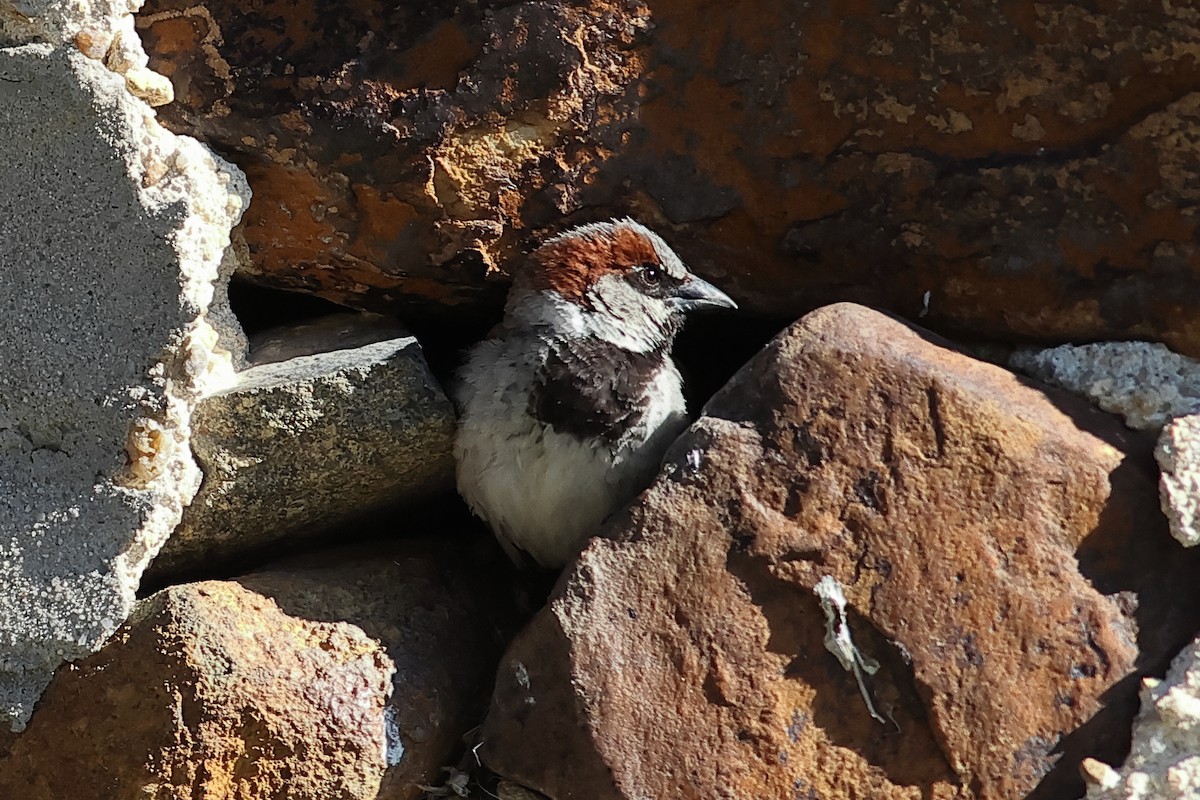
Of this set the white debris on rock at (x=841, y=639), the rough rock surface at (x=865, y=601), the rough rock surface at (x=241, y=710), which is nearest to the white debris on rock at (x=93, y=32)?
the rough rock surface at (x=241, y=710)

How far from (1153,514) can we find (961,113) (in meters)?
0.75

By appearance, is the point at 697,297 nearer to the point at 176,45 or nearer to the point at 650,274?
the point at 650,274

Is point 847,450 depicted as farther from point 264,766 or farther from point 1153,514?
point 264,766

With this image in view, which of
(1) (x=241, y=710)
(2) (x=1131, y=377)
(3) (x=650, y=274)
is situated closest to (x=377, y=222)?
(3) (x=650, y=274)

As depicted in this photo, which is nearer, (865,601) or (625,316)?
(865,601)

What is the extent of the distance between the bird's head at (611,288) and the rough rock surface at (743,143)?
67mm

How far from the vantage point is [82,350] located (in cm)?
208

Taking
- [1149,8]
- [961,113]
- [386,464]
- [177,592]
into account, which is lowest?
[177,592]

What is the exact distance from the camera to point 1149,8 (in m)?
2.00

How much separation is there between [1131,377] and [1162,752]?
0.66m

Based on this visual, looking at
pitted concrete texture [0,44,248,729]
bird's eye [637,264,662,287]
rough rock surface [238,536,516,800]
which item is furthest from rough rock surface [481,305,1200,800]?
pitted concrete texture [0,44,248,729]

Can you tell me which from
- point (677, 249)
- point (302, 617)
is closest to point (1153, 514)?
point (677, 249)

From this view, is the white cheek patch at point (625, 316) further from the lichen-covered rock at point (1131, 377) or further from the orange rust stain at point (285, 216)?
the lichen-covered rock at point (1131, 377)

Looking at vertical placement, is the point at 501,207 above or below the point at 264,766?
above
